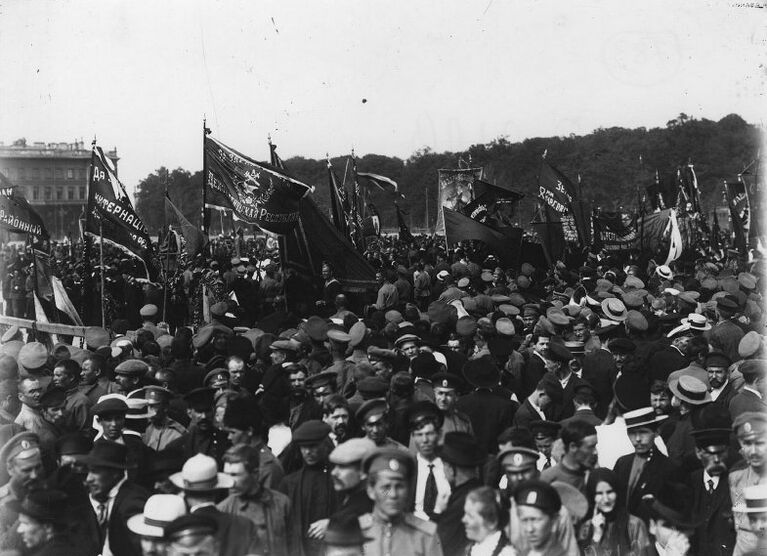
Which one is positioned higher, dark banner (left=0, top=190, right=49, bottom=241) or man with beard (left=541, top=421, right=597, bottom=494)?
dark banner (left=0, top=190, right=49, bottom=241)

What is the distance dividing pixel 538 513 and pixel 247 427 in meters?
2.46

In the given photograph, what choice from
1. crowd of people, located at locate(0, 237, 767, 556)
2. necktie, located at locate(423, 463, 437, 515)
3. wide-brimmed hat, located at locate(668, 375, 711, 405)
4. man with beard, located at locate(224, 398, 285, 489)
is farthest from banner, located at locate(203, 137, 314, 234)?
necktie, located at locate(423, 463, 437, 515)

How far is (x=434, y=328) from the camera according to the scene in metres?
11.1

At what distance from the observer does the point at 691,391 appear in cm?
720

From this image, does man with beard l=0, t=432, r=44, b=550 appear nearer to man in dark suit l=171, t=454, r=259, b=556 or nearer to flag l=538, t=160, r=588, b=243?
man in dark suit l=171, t=454, r=259, b=556

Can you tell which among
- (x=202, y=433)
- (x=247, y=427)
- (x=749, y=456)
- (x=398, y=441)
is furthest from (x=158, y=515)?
(x=749, y=456)

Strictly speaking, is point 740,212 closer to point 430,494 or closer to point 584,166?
point 430,494

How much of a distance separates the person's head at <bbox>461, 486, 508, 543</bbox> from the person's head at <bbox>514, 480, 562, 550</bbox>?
18cm

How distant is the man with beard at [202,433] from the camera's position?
6797 millimetres

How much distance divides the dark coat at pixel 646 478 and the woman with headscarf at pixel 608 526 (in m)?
0.14

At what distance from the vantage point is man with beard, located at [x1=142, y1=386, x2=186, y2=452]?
23.8 feet

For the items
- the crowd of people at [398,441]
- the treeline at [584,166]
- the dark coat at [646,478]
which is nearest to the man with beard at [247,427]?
the crowd of people at [398,441]

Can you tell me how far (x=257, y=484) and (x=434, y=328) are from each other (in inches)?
232

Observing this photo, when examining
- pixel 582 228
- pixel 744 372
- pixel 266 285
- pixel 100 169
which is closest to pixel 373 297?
pixel 266 285
